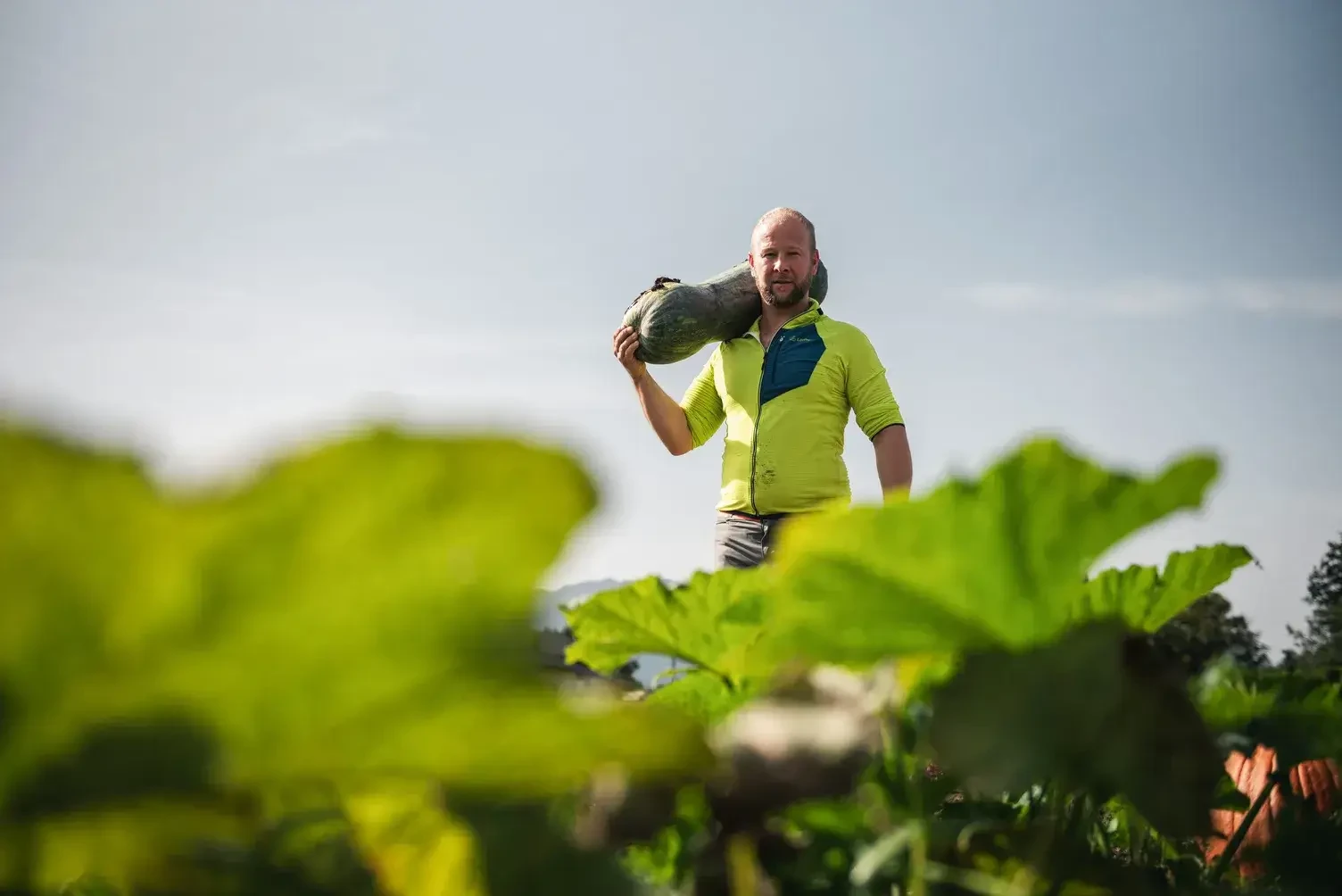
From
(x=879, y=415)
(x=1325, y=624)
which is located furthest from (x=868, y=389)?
(x=1325, y=624)

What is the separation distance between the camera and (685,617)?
426mm

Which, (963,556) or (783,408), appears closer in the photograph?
(963,556)

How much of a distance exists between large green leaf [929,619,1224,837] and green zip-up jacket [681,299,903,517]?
101 inches

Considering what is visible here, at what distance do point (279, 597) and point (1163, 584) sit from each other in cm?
35

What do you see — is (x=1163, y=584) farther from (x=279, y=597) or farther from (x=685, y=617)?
(x=279, y=597)

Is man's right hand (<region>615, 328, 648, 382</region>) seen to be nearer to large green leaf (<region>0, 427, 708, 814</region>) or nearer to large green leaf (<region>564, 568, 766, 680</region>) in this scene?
large green leaf (<region>564, 568, 766, 680</region>)

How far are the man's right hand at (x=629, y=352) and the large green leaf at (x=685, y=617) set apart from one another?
9.08 feet

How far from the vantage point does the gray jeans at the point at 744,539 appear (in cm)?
288

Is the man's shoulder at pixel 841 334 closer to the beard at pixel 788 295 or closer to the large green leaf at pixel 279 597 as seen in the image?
the beard at pixel 788 295

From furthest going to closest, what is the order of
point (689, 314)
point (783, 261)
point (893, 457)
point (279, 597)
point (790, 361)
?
point (689, 314) → point (783, 261) → point (790, 361) → point (893, 457) → point (279, 597)

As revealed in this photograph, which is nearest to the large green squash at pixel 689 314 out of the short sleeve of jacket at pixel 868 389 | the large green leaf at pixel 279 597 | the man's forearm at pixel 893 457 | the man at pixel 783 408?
the man at pixel 783 408

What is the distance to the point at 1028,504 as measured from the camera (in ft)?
0.92

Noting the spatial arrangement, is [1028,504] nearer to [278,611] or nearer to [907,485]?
[278,611]

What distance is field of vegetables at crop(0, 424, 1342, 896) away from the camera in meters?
0.16
